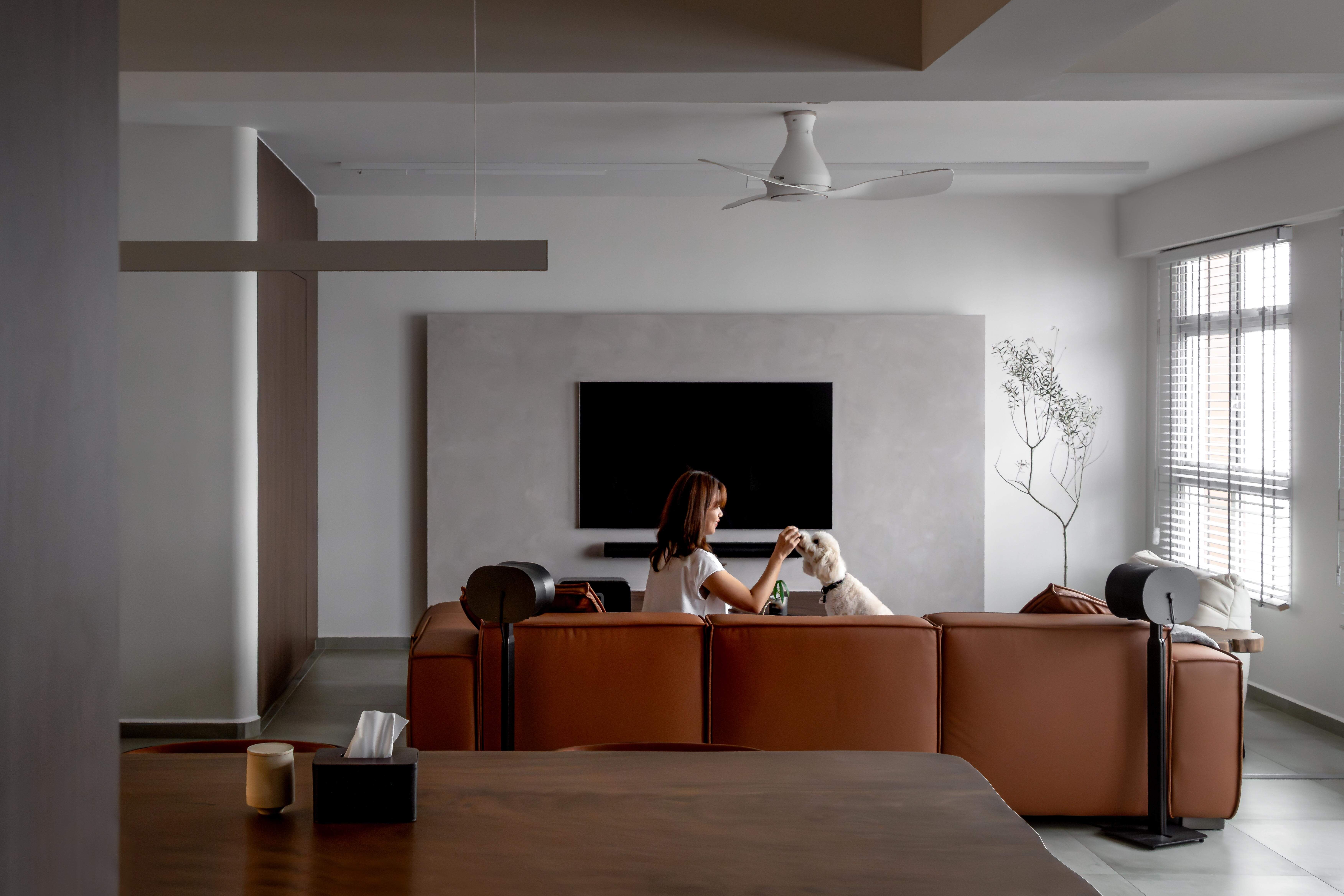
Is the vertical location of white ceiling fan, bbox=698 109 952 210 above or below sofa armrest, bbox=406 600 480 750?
above

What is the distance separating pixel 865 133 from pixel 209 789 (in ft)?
13.2

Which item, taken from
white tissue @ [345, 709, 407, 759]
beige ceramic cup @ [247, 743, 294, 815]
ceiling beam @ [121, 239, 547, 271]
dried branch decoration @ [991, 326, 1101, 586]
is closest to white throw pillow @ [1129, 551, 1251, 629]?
dried branch decoration @ [991, 326, 1101, 586]

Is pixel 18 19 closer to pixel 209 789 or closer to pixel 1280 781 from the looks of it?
pixel 209 789

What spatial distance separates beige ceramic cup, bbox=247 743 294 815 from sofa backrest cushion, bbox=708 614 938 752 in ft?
5.41

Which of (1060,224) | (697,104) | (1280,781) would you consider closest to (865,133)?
(697,104)

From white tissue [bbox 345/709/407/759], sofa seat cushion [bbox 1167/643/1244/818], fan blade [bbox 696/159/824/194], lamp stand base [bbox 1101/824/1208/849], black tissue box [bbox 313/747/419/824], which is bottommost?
lamp stand base [bbox 1101/824/1208/849]

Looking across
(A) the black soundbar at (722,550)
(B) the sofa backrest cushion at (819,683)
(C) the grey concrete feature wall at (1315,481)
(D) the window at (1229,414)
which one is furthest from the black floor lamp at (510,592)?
(D) the window at (1229,414)

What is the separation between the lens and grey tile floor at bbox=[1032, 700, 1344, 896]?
2.89 meters

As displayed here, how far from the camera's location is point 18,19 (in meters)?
0.24

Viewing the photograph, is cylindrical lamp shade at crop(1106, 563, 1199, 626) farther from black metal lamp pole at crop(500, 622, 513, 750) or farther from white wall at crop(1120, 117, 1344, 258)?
white wall at crop(1120, 117, 1344, 258)

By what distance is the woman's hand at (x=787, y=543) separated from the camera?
352 cm

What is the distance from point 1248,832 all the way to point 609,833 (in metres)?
2.82

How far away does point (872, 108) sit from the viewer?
4.24 meters

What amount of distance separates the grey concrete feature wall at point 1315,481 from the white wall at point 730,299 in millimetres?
1355
